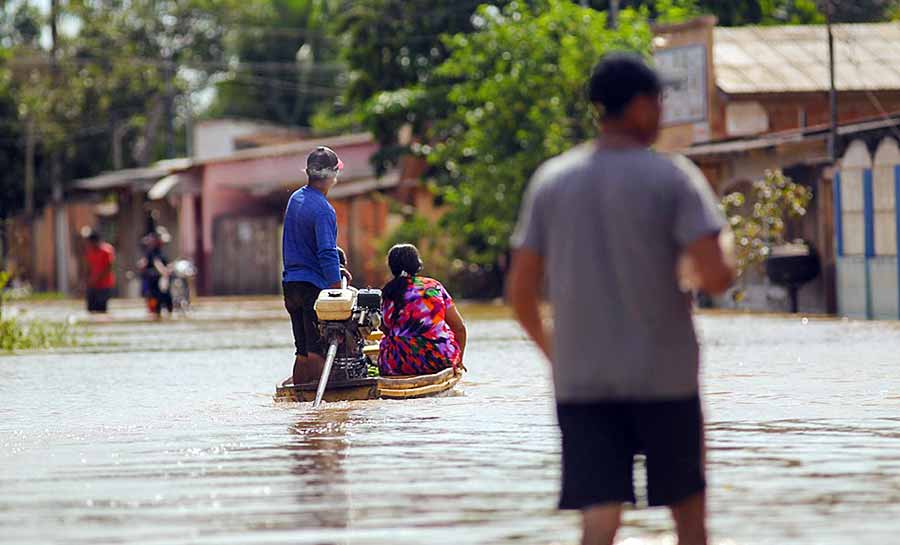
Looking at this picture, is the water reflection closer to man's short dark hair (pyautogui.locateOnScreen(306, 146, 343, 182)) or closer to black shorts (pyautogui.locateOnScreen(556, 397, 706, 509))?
man's short dark hair (pyautogui.locateOnScreen(306, 146, 343, 182))

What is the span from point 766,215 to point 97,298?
12.3 meters

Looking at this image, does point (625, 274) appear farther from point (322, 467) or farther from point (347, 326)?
point (347, 326)

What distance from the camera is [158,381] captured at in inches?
747

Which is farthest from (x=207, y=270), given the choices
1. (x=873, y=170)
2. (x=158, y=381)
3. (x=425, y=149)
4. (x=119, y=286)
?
(x=158, y=381)

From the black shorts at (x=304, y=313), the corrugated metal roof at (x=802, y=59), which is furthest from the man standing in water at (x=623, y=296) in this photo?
the corrugated metal roof at (x=802, y=59)

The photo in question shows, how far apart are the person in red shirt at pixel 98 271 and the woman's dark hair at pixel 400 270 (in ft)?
71.2

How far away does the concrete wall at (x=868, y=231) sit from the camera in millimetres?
29391

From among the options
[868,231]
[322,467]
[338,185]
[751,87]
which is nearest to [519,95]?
[751,87]

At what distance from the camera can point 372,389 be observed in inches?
594

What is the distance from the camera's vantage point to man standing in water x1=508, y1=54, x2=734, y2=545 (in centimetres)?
641

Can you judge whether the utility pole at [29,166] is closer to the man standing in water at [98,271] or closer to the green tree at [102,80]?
the green tree at [102,80]

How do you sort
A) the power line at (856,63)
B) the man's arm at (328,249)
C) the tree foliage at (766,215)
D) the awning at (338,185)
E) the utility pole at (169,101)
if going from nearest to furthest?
1. the man's arm at (328,249)
2. the tree foliage at (766,215)
3. the power line at (856,63)
4. the awning at (338,185)
5. the utility pole at (169,101)

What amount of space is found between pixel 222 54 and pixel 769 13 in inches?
1023

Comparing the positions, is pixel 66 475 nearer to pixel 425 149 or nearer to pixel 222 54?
pixel 425 149
